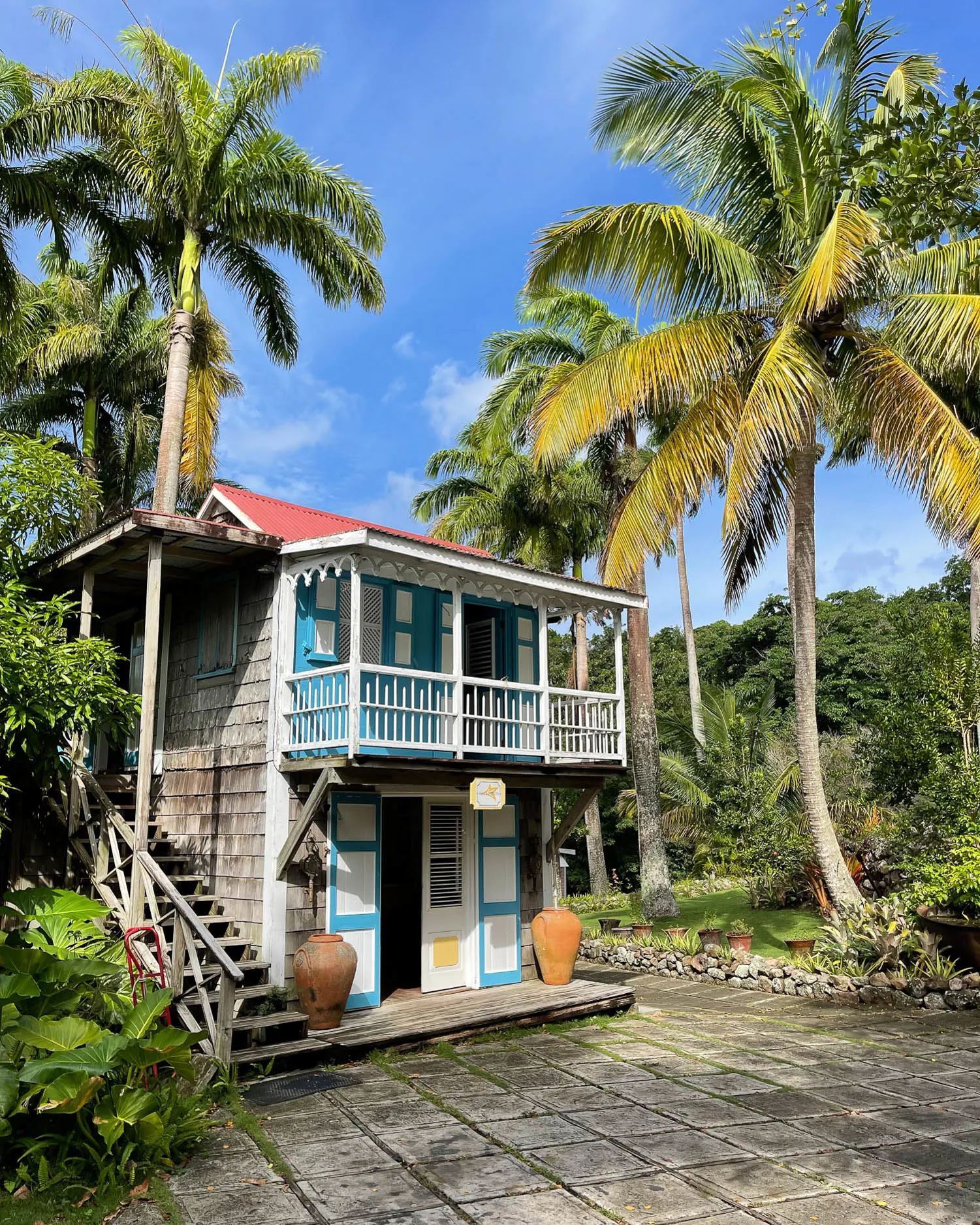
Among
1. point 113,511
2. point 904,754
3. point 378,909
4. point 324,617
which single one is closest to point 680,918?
point 904,754

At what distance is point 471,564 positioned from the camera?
10.3 meters

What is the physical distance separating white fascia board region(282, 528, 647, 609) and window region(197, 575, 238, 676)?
4.21ft

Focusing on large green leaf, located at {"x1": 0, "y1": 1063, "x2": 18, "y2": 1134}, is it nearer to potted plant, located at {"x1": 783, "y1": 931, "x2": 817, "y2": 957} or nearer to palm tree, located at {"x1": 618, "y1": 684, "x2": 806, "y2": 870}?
potted plant, located at {"x1": 783, "y1": 931, "x2": 817, "y2": 957}

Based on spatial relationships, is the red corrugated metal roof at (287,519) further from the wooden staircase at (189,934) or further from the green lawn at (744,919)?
the green lawn at (744,919)

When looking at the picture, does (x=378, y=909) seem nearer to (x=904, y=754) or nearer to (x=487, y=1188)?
(x=487, y=1188)

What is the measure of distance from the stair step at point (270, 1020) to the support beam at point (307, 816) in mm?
1267

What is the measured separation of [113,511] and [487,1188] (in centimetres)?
2219

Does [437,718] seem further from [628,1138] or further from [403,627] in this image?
[628,1138]

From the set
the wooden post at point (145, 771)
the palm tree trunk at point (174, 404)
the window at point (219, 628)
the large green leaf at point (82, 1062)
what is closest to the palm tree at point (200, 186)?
the palm tree trunk at point (174, 404)

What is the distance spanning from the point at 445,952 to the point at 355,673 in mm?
3873

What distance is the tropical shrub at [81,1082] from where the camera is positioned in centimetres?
534

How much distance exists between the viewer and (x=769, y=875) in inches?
627

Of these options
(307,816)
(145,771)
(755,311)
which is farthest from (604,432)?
(145,771)

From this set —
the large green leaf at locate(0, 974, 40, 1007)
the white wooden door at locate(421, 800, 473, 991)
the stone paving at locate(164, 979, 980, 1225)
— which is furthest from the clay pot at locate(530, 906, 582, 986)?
the large green leaf at locate(0, 974, 40, 1007)
